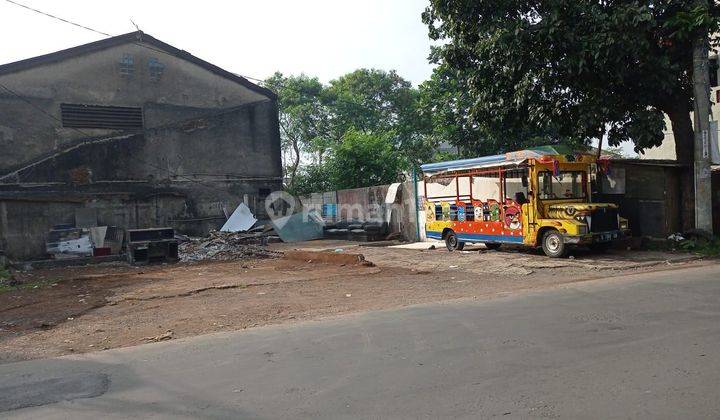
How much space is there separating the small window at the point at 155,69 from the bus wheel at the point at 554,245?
19.8 m

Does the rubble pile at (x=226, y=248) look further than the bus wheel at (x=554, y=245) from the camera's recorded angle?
Yes

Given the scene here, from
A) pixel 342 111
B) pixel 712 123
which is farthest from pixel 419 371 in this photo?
pixel 342 111

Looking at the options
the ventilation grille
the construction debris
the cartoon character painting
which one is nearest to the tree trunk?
the cartoon character painting

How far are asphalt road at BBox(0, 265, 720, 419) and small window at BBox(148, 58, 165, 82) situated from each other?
21821 mm

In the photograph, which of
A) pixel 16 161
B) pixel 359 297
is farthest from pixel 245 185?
pixel 359 297

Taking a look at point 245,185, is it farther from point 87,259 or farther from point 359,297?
point 359,297

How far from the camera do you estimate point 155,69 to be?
85.1ft

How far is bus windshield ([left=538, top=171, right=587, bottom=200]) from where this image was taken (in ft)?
47.5

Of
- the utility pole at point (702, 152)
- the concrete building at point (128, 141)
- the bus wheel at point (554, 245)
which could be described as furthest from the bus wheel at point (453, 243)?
the concrete building at point (128, 141)

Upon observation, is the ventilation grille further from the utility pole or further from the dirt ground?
the utility pole

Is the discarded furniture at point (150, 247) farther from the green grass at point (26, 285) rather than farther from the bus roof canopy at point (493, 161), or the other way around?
the bus roof canopy at point (493, 161)

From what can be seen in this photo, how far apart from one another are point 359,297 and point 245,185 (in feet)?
63.0

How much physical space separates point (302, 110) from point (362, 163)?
34.9ft

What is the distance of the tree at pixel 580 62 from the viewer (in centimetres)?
1289
